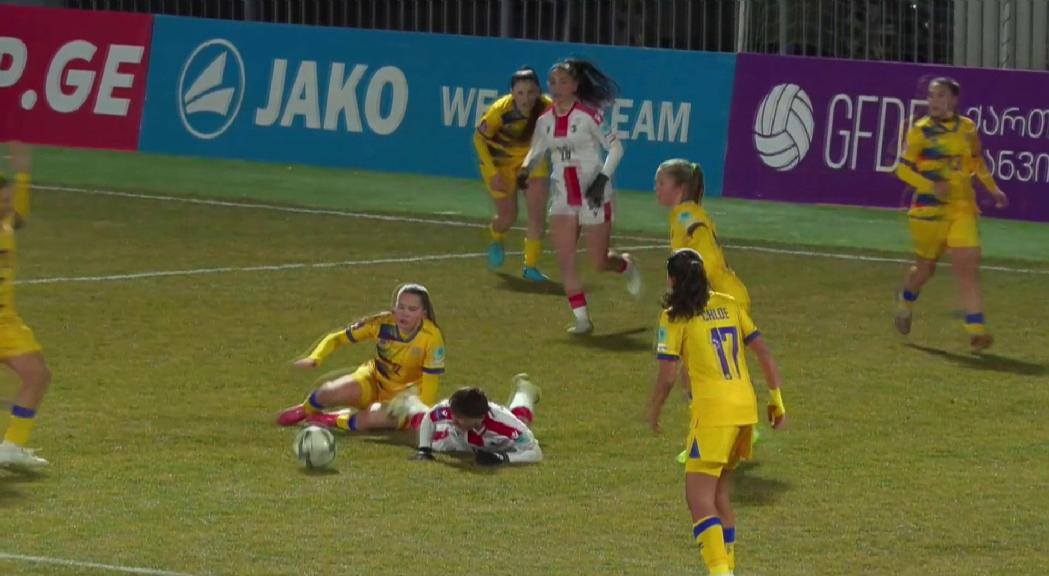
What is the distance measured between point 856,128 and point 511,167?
17.4 feet

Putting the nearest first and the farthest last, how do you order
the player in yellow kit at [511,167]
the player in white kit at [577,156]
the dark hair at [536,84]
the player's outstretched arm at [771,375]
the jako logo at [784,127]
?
the player's outstretched arm at [771,375]
the player in white kit at [577,156]
the dark hair at [536,84]
the player in yellow kit at [511,167]
the jako logo at [784,127]

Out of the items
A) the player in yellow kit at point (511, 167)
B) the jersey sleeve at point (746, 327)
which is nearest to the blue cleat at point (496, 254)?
the player in yellow kit at point (511, 167)

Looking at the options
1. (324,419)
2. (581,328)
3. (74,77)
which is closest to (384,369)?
(324,419)

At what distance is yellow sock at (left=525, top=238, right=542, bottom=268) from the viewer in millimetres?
19203

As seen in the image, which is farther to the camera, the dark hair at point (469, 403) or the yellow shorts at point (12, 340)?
the dark hair at point (469, 403)

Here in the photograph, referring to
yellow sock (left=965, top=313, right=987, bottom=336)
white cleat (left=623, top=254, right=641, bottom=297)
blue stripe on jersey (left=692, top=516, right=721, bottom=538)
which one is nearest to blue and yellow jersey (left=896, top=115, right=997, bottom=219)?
yellow sock (left=965, top=313, right=987, bottom=336)

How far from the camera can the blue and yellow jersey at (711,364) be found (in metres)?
9.55

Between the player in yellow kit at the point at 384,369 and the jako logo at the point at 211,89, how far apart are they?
14244 millimetres

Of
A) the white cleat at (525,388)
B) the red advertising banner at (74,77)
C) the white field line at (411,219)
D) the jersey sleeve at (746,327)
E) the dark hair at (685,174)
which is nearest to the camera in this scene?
the jersey sleeve at (746,327)

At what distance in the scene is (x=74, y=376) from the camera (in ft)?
47.3

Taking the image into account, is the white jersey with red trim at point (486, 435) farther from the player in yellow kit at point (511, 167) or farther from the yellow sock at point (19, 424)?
the player in yellow kit at point (511, 167)

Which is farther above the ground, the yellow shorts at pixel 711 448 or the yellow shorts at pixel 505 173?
the yellow shorts at pixel 505 173

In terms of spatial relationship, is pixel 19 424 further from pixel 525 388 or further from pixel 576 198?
pixel 576 198

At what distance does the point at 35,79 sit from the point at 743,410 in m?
20.0
